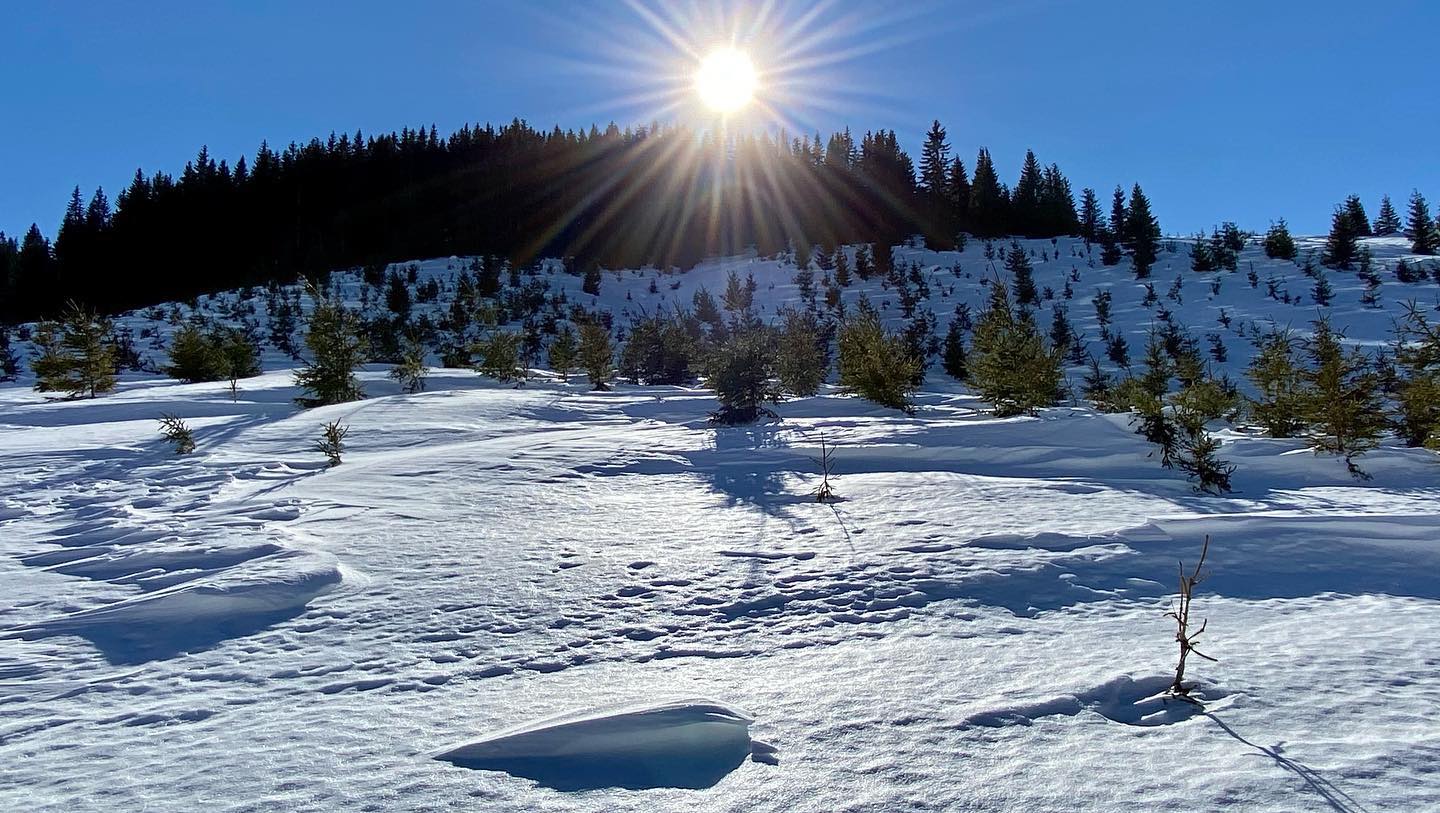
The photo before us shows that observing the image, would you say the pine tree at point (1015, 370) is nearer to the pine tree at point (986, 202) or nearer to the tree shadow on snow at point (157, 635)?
the tree shadow on snow at point (157, 635)

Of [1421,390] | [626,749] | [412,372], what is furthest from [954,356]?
[626,749]

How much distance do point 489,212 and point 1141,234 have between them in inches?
1914

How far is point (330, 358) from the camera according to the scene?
16859mm

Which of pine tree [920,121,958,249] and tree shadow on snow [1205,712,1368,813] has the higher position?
pine tree [920,121,958,249]

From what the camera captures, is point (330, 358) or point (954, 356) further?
point (954, 356)

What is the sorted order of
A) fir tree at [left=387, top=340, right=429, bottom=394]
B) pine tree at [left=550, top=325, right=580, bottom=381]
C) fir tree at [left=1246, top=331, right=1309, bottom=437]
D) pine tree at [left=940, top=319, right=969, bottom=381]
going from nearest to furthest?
1. fir tree at [left=1246, top=331, right=1309, bottom=437]
2. fir tree at [left=387, top=340, right=429, bottom=394]
3. pine tree at [left=550, top=325, right=580, bottom=381]
4. pine tree at [left=940, top=319, right=969, bottom=381]

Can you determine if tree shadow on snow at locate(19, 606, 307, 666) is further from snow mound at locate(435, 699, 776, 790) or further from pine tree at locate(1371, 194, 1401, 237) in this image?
pine tree at locate(1371, 194, 1401, 237)

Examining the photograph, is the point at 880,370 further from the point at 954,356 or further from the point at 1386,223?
the point at 1386,223

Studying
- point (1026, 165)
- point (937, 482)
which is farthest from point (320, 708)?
point (1026, 165)

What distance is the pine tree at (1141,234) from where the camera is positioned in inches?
1398

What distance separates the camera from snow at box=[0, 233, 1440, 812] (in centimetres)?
246

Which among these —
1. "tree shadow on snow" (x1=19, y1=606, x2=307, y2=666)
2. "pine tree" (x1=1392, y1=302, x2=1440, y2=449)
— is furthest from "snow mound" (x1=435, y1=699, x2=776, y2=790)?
"pine tree" (x1=1392, y1=302, x2=1440, y2=449)

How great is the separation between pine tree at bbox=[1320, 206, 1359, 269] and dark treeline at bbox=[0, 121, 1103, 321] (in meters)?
16.6

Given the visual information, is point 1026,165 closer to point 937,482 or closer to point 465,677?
point 937,482
